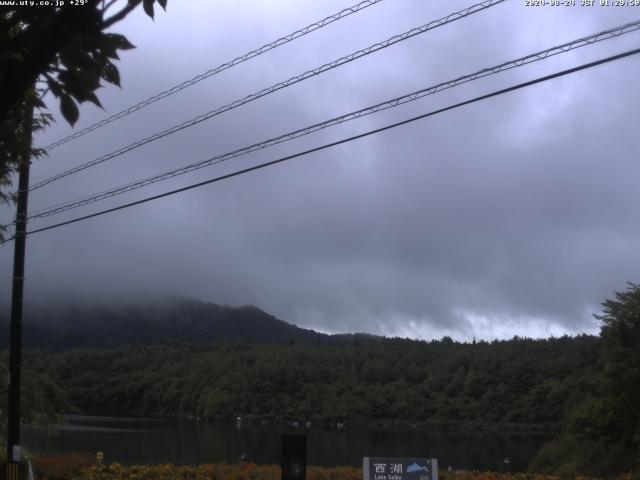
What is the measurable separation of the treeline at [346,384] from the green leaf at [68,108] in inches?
3137

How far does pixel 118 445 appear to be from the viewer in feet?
143

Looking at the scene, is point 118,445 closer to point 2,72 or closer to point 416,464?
point 416,464

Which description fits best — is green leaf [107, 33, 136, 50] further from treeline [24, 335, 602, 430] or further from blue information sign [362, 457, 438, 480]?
treeline [24, 335, 602, 430]

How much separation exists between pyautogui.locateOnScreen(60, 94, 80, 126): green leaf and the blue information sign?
11.3 metres

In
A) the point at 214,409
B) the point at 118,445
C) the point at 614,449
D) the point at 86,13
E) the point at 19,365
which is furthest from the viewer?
the point at 214,409

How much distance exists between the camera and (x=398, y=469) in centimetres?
1425

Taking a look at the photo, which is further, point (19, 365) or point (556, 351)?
point (556, 351)

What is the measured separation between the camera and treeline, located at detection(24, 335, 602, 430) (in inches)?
3472

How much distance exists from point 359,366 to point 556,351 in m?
25.4

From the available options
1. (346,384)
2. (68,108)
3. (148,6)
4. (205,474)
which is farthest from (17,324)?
(346,384)

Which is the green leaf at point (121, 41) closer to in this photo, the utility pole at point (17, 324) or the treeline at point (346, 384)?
the utility pole at point (17, 324)

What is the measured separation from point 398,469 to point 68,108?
11.6 m

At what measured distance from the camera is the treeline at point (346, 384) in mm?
88188

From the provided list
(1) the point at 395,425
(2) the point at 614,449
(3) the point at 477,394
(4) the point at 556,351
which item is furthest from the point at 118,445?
(4) the point at 556,351
